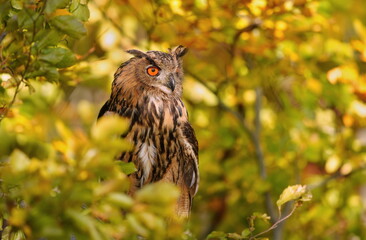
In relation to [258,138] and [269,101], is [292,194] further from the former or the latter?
[269,101]

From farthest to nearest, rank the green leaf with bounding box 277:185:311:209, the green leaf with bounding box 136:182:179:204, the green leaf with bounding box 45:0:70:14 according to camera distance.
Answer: the green leaf with bounding box 277:185:311:209
the green leaf with bounding box 45:0:70:14
the green leaf with bounding box 136:182:179:204

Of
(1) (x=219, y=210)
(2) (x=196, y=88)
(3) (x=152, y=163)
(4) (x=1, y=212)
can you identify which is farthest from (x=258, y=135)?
Result: (4) (x=1, y=212)

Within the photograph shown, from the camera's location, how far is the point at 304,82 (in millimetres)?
4828

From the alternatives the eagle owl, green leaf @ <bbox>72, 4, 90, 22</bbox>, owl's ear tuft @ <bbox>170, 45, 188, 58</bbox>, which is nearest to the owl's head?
the eagle owl

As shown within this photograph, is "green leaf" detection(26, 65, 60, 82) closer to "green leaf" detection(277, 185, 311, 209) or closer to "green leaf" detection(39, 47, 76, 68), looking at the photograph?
"green leaf" detection(39, 47, 76, 68)

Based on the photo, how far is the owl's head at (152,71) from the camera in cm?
352

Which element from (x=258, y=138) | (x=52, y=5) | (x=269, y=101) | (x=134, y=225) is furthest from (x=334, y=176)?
(x=134, y=225)

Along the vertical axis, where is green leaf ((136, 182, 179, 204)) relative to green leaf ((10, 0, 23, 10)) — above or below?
below

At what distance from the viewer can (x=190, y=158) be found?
11.9 feet

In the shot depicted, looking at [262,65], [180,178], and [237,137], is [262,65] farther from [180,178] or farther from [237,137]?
[180,178]

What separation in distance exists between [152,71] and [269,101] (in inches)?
80.2

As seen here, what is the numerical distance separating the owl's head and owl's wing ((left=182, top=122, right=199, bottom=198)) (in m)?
0.25

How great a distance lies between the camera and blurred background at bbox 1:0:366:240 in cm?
406

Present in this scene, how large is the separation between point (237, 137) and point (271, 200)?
568 millimetres
